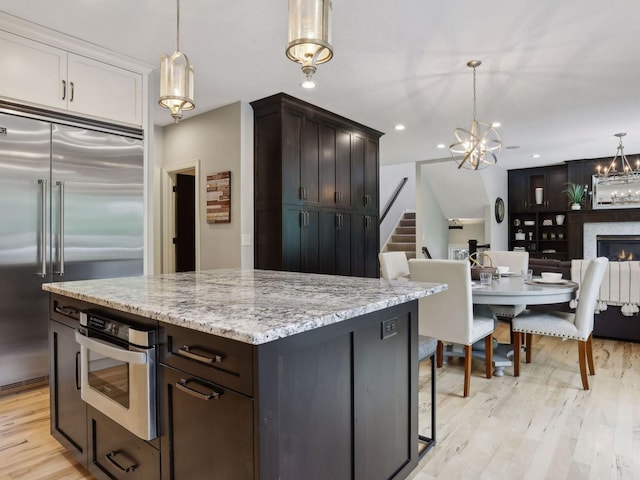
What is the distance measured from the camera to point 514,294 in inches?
114

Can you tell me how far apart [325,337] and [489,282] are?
96.7 inches

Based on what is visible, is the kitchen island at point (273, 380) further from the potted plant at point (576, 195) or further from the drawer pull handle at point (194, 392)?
the potted plant at point (576, 195)

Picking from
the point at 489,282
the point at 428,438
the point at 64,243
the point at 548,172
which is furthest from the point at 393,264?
the point at 548,172

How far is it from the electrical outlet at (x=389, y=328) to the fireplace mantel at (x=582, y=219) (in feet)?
26.0

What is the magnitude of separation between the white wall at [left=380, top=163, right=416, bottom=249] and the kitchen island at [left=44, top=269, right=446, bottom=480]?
8441 millimetres

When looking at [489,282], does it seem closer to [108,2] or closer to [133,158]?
[133,158]

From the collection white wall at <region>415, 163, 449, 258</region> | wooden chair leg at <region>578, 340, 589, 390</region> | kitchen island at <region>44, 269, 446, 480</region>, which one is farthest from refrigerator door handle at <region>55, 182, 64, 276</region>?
white wall at <region>415, 163, 449, 258</region>

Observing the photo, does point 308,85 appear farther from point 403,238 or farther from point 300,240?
point 403,238

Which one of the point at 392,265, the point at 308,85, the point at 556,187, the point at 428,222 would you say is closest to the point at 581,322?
the point at 392,265

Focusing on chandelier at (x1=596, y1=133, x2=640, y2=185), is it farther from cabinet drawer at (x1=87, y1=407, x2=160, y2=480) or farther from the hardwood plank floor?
cabinet drawer at (x1=87, y1=407, x2=160, y2=480)

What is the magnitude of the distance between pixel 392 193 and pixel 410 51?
7.18m

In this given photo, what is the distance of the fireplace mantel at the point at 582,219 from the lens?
7594 millimetres

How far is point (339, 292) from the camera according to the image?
170 cm

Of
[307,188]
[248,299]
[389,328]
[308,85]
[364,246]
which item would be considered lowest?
[389,328]
